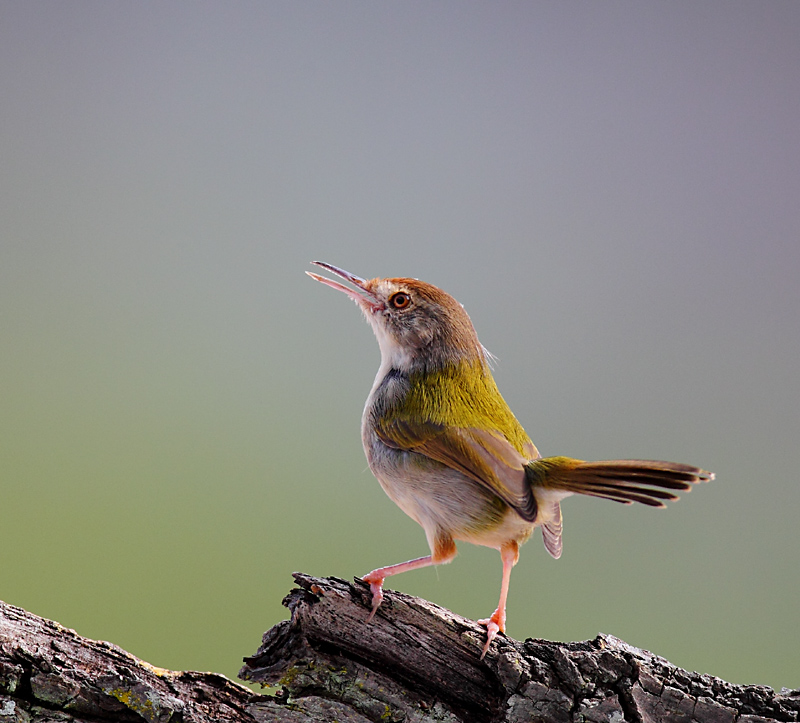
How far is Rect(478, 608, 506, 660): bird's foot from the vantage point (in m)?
2.85

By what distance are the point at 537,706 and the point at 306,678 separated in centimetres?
78

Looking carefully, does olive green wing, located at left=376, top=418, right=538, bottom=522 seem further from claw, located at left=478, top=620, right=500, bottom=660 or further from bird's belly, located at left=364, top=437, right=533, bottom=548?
claw, located at left=478, top=620, right=500, bottom=660

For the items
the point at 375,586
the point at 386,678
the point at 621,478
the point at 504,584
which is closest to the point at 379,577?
the point at 375,586

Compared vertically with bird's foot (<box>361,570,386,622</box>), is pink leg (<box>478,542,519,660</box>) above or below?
above

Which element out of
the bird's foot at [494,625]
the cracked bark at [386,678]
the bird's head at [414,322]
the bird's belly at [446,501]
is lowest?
the cracked bark at [386,678]

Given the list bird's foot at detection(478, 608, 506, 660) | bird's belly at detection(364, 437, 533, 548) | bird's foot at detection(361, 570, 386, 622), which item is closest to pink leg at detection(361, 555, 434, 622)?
bird's foot at detection(361, 570, 386, 622)

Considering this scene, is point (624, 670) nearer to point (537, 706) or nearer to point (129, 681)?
point (537, 706)

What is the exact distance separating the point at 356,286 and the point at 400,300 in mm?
219

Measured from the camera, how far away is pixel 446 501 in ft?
9.89

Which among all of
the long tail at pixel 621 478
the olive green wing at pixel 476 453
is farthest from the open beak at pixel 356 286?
the long tail at pixel 621 478

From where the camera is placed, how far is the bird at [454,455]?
283 centimetres

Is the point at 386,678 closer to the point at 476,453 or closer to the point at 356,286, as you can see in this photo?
the point at 476,453

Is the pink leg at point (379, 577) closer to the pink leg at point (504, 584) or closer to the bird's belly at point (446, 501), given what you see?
the bird's belly at point (446, 501)

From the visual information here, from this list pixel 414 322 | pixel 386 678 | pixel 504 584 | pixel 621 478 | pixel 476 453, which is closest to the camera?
pixel 621 478
